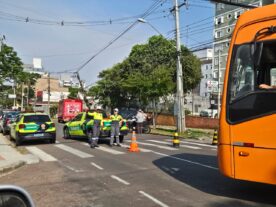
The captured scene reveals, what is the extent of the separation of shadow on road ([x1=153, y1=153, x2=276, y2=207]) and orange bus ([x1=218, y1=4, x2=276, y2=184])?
818 millimetres

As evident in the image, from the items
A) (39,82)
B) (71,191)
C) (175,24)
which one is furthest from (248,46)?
(39,82)

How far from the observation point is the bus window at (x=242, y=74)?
7918 mm

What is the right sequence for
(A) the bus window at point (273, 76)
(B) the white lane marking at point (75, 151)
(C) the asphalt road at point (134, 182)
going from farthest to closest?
1. (B) the white lane marking at point (75, 151)
2. (C) the asphalt road at point (134, 182)
3. (A) the bus window at point (273, 76)

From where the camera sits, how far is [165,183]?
9930 mm

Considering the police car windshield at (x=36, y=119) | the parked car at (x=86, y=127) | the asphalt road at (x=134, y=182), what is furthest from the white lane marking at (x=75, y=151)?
the police car windshield at (x=36, y=119)

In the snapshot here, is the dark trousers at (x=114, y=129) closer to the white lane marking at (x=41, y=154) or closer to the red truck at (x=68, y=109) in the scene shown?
the white lane marking at (x=41, y=154)

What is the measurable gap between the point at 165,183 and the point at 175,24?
2097 cm

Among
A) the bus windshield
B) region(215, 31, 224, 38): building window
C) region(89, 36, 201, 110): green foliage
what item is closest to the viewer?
the bus windshield

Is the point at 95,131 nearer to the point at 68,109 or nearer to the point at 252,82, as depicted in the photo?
the point at 252,82

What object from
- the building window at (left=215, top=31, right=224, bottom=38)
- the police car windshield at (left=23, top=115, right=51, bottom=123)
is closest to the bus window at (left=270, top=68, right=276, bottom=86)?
the police car windshield at (left=23, top=115, right=51, bottom=123)

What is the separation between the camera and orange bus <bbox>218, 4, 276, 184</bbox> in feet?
24.8

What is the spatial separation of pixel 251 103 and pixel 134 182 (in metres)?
3.64

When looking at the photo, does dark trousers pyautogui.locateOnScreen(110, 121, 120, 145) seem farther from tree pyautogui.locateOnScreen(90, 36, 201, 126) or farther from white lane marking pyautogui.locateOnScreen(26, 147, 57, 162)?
tree pyautogui.locateOnScreen(90, 36, 201, 126)

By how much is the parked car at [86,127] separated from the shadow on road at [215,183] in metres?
6.44
